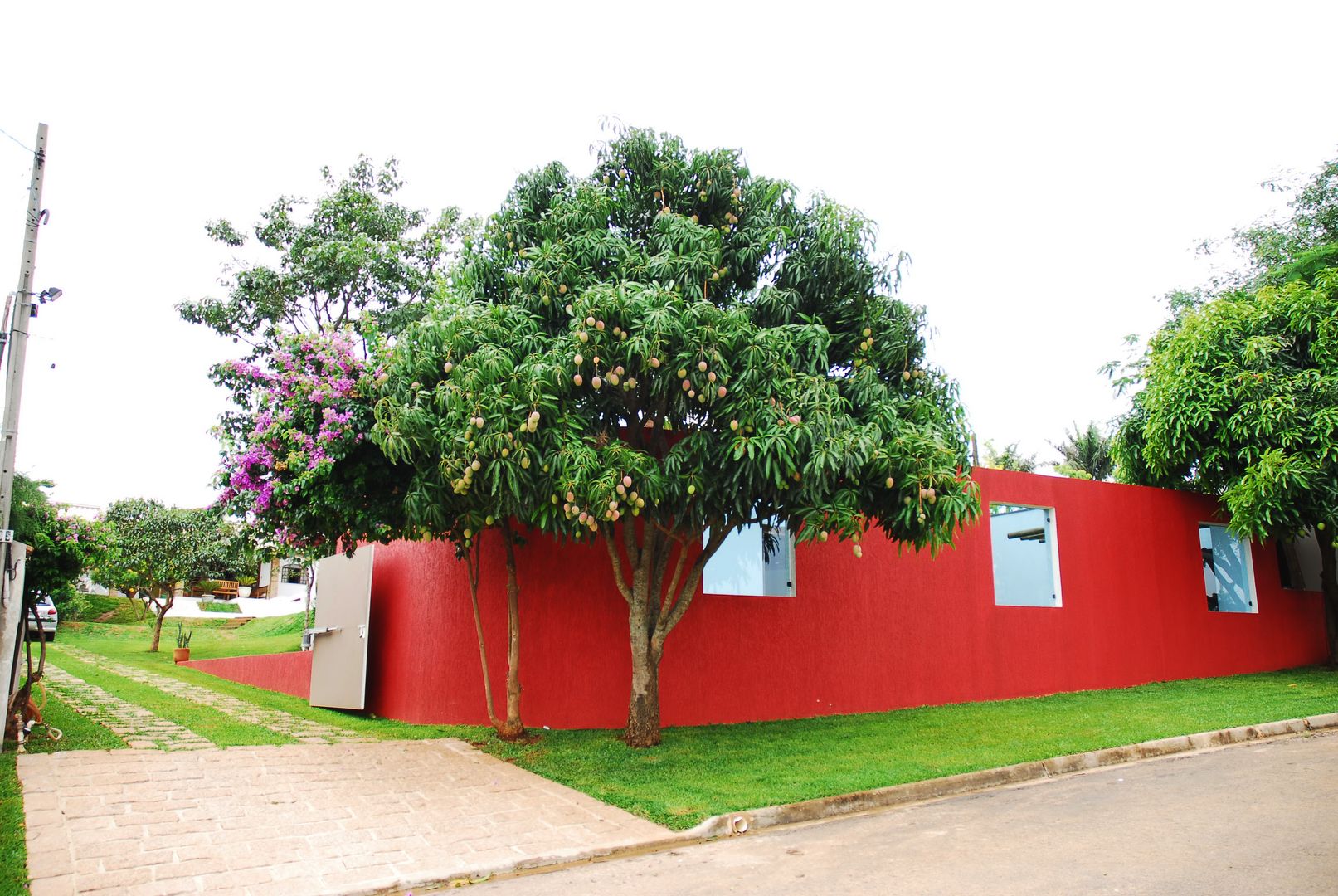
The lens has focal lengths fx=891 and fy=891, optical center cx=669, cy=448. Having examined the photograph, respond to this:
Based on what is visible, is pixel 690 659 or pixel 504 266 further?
pixel 690 659

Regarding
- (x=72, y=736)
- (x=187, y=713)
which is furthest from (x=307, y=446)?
(x=187, y=713)

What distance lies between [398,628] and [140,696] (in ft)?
15.1

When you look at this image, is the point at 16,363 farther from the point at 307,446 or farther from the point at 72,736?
the point at 72,736

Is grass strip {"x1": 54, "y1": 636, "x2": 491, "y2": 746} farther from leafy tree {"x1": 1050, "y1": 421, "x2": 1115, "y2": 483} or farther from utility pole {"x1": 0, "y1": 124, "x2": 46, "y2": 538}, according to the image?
leafy tree {"x1": 1050, "y1": 421, "x2": 1115, "y2": 483}

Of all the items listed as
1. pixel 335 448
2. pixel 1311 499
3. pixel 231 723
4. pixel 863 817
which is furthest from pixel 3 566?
pixel 1311 499

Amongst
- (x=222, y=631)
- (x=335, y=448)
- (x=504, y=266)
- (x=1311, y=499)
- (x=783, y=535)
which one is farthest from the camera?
(x=222, y=631)

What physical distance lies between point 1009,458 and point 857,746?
2558 centimetres

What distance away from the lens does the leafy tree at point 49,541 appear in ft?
26.3

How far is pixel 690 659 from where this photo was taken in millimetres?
9391

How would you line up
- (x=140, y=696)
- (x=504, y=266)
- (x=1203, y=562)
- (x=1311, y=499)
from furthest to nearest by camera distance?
1. (x=1203, y=562)
2. (x=140, y=696)
3. (x=1311, y=499)
4. (x=504, y=266)

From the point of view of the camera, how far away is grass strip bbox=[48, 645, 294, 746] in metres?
8.60

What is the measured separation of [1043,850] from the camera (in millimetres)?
5043

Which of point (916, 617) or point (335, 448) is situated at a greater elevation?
point (335, 448)

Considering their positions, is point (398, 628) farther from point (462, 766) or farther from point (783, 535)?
point (783, 535)
